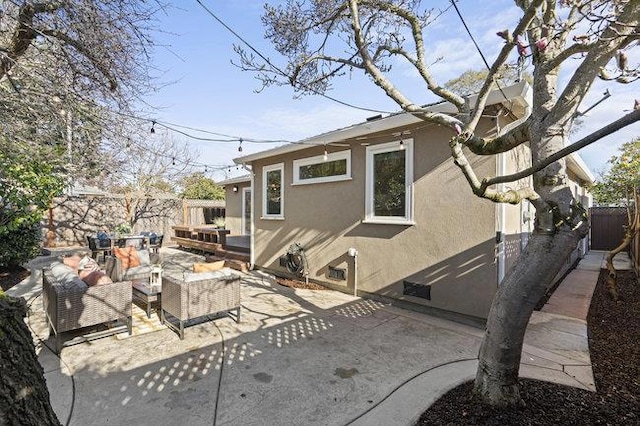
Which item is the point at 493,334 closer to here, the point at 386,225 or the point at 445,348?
the point at 445,348

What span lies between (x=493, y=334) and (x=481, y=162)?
316cm

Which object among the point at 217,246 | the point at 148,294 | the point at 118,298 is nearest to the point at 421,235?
the point at 148,294

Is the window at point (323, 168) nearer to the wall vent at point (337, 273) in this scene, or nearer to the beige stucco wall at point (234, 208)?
the wall vent at point (337, 273)

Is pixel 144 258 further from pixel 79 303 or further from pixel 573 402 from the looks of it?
pixel 573 402

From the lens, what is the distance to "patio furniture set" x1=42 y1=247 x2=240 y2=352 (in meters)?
3.90

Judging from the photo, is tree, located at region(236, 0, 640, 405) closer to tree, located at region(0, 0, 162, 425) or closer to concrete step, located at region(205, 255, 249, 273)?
tree, located at region(0, 0, 162, 425)

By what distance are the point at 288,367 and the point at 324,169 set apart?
4.71 meters

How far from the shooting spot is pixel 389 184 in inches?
240

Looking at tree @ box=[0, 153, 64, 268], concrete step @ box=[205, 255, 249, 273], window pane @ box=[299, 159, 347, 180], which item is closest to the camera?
tree @ box=[0, 153, 64, 268]


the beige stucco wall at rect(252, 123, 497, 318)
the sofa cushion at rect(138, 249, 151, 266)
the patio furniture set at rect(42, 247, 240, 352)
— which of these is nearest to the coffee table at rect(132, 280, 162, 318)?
the patio furniture set at rect(42, 247, 240, 352)

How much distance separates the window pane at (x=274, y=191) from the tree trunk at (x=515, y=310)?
22.2ft

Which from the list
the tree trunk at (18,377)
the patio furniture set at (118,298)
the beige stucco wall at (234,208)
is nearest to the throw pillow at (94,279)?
the patio furniture set at (118,298)

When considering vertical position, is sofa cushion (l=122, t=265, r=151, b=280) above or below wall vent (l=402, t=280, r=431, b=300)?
above

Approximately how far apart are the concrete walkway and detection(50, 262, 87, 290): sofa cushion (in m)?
0.81
